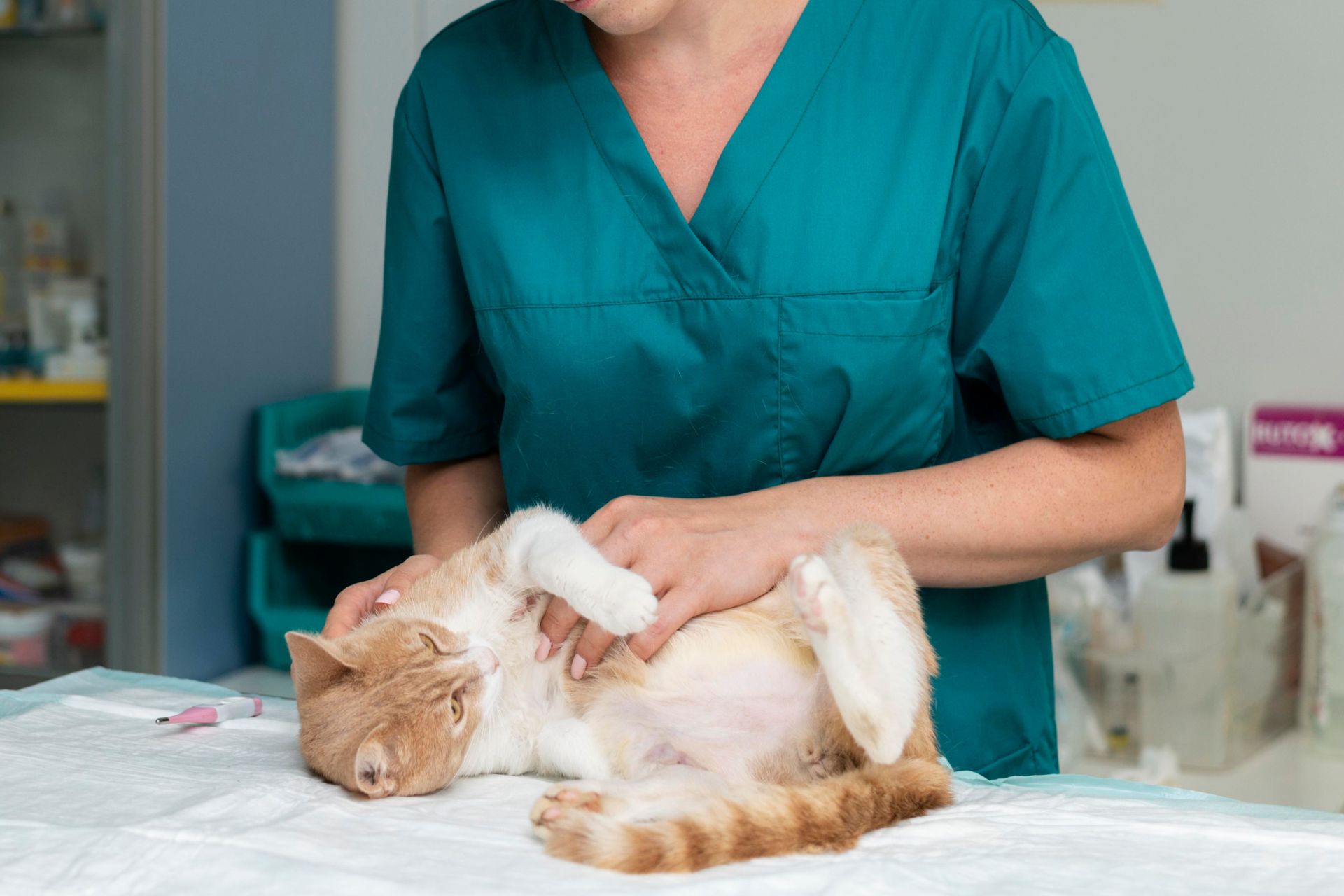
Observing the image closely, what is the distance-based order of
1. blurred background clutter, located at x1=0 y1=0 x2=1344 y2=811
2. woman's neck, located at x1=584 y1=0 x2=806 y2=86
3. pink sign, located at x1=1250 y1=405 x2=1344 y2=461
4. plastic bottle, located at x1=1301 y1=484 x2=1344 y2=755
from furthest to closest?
pink sign, located at x1=1250 y1=405 x2=1344 y2=461, blurred background clutter, located at x1=0 y1=0 x2=1344 y2=811, plastic bottle, located at x1=1301 y1=484 x2=1344 y2=755, woman's neck, located at x1=584 y1=0 x2=806 y2=86

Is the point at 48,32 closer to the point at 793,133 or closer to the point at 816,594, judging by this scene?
the point at 793,133

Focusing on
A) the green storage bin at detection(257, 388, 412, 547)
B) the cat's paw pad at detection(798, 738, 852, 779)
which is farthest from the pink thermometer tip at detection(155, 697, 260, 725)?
the green storage bin at detection(257, 388, 412, 547)

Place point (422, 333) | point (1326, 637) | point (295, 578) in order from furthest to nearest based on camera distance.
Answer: point (295, 578) → point (1326, 637) → point (422, 333)

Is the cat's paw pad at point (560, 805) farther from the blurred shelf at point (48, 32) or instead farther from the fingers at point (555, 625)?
the blurred shelf at point (48, 32)

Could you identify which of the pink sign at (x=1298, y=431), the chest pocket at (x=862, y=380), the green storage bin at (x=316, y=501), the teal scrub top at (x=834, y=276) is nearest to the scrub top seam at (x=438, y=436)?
the teal scrub top at (x=834, y=276)

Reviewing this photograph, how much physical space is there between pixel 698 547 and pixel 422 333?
41cm

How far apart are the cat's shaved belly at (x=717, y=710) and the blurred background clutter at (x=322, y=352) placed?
3.12 ft

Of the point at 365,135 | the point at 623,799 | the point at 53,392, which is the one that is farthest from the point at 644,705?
the point at 365,135

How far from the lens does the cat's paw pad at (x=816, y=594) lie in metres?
0.77

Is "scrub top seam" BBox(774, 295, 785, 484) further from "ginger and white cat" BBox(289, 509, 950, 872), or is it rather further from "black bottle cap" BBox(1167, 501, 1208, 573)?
"black bottle cap" BBox(1167, 501, 1208, 573)

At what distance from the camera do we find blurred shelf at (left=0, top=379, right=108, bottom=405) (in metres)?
2.11

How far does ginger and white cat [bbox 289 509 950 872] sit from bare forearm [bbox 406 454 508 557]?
0.12 meters

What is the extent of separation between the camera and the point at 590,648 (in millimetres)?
887

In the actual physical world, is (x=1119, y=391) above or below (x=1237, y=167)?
below
